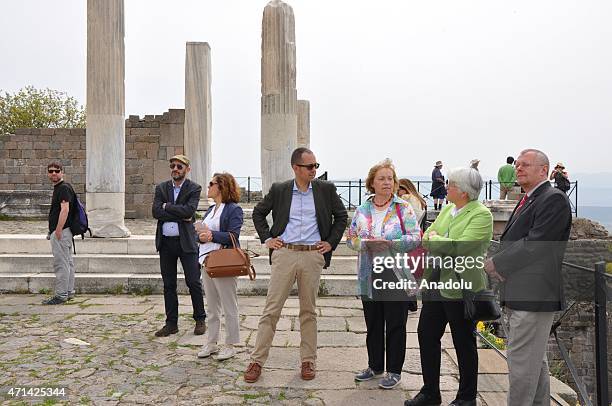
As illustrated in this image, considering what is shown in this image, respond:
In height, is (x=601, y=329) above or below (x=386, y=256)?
below

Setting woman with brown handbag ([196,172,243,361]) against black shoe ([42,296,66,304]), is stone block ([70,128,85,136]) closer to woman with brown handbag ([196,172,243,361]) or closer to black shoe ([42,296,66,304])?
black shoe ([42,296,66,304])

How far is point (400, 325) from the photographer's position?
4742 millimetres

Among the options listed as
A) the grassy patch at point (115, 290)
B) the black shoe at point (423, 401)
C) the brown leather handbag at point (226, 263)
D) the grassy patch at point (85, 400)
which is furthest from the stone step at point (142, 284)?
the black shoe at point (423, 401)

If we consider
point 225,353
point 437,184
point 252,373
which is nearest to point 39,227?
point 225,353

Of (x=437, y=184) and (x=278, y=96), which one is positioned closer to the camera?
(x=278, y=96)

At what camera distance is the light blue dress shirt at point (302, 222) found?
4.93m

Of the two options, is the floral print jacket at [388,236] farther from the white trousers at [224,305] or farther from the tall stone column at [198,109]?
the tall stone column at [198,109]

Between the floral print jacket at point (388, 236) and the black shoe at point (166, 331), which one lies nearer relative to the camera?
the floral print jacket at point (388, 236)

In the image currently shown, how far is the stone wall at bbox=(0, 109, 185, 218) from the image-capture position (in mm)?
18250

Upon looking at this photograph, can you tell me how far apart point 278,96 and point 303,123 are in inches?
333

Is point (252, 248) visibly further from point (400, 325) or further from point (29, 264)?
point (400, 325)

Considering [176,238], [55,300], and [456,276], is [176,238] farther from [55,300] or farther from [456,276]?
[456,276]

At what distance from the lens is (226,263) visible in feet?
17.4

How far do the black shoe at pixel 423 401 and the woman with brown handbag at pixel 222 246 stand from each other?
183 cm
